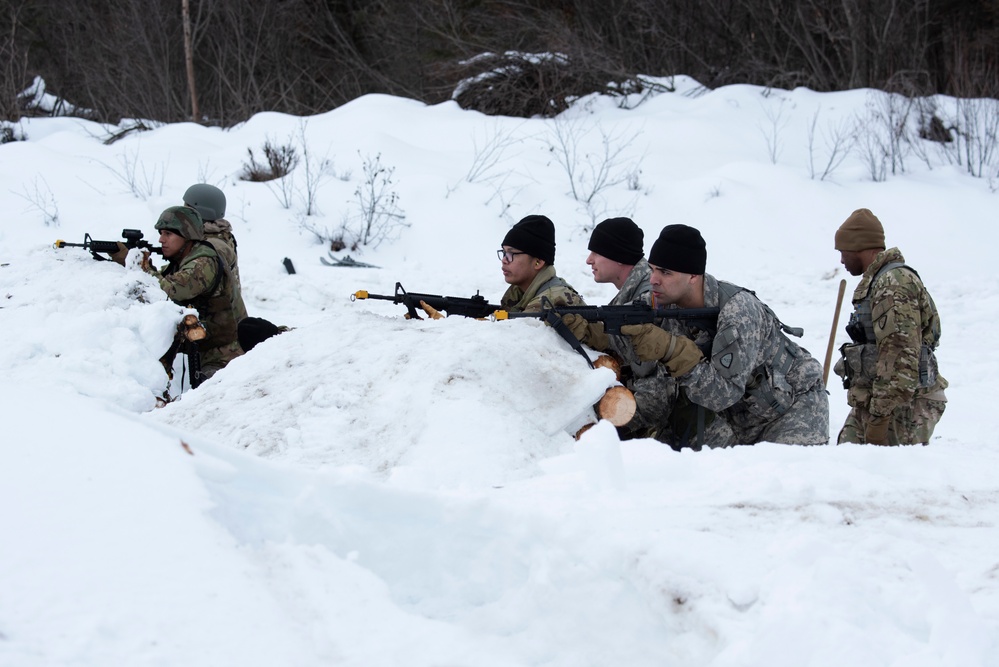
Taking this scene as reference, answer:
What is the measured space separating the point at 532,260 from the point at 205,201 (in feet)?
9.14

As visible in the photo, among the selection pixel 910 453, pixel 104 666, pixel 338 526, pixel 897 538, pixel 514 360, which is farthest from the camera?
pixel 514 360

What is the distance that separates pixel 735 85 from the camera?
1423 centimetres

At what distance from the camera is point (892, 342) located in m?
4.24

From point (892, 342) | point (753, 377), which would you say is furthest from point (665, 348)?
point (892, 342)

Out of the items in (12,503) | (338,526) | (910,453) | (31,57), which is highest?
(31,57)

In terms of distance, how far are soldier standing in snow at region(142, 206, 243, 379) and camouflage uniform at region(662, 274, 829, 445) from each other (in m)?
2.94

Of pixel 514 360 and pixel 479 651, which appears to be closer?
pixel 479 651

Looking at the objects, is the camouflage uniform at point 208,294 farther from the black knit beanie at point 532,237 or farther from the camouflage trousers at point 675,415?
the camouflage trousers at point 675,415

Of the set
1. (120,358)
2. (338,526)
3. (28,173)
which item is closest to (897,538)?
(338,526)

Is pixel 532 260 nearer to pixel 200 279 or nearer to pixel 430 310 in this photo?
pixel 430 310

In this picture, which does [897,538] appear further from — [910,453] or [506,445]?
[506,445]

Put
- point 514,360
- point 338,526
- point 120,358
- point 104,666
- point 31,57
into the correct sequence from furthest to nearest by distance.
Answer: point 31,57 < point 120,358 < point 514,360 < point 338,526 < point 104,666

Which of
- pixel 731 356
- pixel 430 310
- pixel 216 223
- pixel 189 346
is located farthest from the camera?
pixel 216 223

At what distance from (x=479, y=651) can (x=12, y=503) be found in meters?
0.91
